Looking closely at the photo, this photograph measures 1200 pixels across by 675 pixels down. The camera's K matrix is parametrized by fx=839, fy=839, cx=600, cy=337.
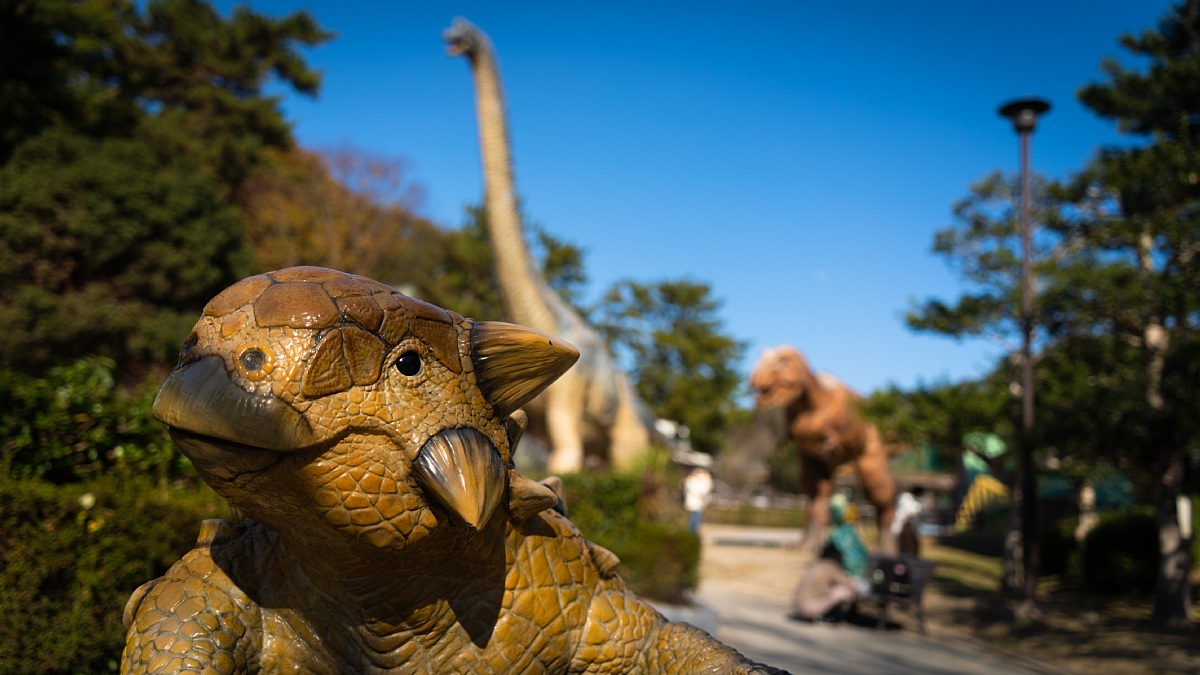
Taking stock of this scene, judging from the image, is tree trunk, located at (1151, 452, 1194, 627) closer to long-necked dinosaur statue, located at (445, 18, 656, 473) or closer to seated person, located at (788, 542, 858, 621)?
seated person, located at (788, 542, 858, 621)

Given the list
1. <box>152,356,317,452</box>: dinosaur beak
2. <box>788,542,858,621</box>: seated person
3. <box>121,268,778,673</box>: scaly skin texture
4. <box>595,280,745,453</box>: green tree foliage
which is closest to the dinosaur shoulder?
<box>121,268,778,673</box>: scaly skin texture

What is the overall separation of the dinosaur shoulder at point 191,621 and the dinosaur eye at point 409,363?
578 mm

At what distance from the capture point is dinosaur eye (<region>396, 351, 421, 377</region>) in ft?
4.51

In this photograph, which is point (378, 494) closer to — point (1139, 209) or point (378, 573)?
point (378, 573)

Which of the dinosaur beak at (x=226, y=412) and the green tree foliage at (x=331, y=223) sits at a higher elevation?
the green tree foliage at (x=331, y=223)

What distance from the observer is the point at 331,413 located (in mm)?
1275

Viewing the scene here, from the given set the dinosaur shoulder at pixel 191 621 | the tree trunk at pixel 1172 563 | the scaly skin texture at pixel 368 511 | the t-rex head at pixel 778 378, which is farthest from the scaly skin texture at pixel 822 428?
the dinosaur shoulder at pixel 191 621

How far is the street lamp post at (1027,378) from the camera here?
9.80m

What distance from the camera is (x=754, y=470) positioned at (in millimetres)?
41062

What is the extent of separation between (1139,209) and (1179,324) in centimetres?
195

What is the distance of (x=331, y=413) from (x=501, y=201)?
253 inches

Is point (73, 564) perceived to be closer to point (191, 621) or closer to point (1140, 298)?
point (191, 621)

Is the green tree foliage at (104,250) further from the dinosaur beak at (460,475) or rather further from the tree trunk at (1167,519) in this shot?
the tree trunk at (1167,519)

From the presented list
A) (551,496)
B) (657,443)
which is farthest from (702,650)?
(657,443)
